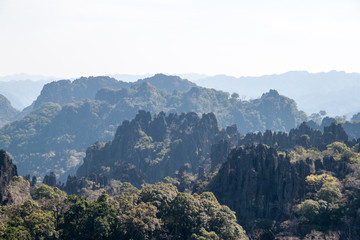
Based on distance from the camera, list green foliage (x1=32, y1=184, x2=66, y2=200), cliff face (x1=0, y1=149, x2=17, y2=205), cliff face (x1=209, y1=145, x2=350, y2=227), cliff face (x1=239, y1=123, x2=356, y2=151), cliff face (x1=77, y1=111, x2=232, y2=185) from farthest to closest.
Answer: cliff face (x1=77, y1=111, x2=232, y2=185) → cliff face (x1=239, y1=123, x2=356, y2=151) → cliff face (x1=209, y1=145, x2=350, y2=227) → green foliage (x1=32, y1=184, x2=66, y2=200) → cliff face (x1=0, y1=149, x2=17, y2=205)

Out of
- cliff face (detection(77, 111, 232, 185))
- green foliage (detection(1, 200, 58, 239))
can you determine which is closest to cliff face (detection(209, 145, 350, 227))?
green foliage (detection(1, 200, 58, 239))

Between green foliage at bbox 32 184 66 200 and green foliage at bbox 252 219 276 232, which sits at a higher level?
green foliage at bbox 32 184 66 200

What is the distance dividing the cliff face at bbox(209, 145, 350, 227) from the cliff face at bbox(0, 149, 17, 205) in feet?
126

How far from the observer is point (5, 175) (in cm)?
8875

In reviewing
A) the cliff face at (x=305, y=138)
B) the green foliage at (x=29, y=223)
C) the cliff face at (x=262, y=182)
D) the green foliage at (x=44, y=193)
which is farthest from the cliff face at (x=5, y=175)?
the cliff face at (x=305, y=138)

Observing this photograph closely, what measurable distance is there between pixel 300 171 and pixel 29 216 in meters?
52.0

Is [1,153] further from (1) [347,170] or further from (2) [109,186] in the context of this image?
(1) [347,170]

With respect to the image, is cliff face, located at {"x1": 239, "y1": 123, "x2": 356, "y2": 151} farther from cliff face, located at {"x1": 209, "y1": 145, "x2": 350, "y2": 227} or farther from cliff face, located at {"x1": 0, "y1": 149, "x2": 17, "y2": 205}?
cliff face, located at {"x1": 0, "y1": 149, "x2": 17, "y2": 205}

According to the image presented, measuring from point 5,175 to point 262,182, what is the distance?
4693 centimetres

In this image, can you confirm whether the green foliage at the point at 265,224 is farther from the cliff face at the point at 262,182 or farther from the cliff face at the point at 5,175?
the cliff face at the point at 5,175

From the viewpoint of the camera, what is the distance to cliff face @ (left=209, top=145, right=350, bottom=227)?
90.7 m

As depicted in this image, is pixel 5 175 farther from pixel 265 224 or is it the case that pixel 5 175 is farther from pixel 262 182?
pixel 262 182

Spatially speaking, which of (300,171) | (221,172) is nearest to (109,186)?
(221,172)

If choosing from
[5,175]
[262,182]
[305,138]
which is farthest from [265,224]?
[305,138]
